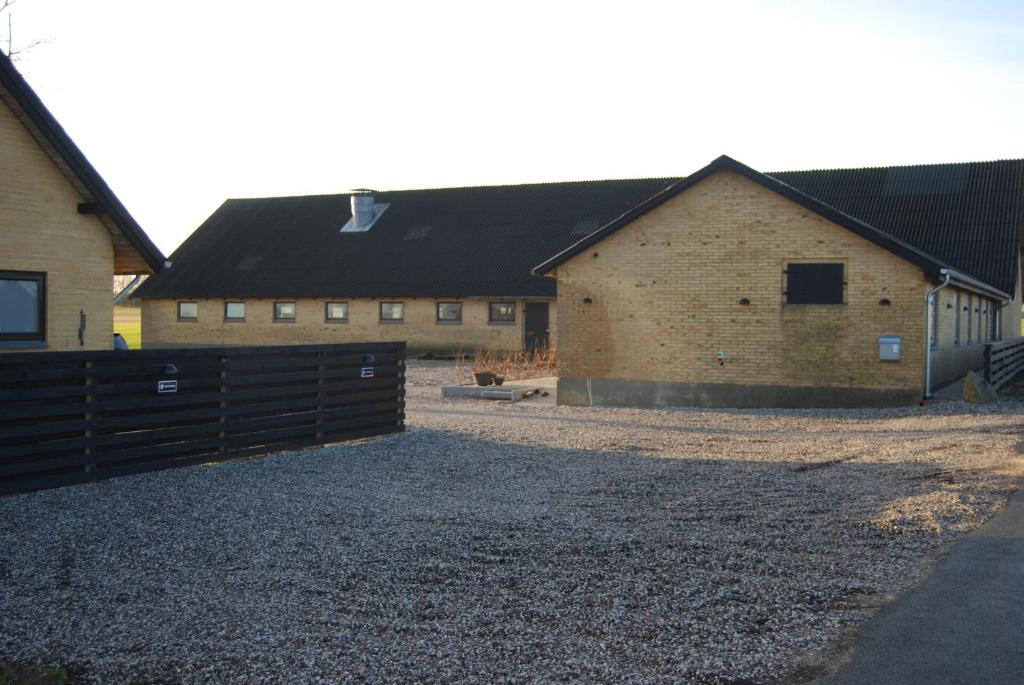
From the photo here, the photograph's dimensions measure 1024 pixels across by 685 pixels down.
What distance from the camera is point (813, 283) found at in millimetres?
22125

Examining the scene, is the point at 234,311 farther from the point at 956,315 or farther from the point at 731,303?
the point at 956,315

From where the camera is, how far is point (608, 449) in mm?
15852

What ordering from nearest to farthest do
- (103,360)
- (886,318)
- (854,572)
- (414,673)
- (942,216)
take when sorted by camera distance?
(414,673) < (854,572) < (103,360) < (886,318) < (942,216)

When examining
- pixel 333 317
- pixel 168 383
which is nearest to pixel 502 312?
pixel 333 317

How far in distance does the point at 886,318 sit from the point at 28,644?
60.8 feet

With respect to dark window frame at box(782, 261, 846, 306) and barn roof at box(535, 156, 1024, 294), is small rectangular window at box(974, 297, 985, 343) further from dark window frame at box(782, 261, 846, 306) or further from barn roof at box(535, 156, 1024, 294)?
dark window frame at box(782, 261, 846, 306)

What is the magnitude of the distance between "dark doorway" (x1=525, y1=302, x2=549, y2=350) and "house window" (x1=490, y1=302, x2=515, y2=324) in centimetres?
63

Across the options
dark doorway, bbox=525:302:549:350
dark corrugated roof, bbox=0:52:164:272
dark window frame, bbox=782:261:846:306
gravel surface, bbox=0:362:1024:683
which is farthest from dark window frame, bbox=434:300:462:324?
gravel surface, bbox=0:362:1024:683

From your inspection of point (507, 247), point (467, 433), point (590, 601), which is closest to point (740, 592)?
point (590, 601)

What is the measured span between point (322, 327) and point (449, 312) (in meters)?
5.66

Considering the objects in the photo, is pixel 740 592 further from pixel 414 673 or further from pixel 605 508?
pixel 605 508

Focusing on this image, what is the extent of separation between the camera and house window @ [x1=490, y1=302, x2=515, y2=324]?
40.5 m

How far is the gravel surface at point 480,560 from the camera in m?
6.04

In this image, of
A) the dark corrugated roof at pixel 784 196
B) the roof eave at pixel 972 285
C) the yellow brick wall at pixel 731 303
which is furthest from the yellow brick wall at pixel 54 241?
the roof eave at pixel 972 285
